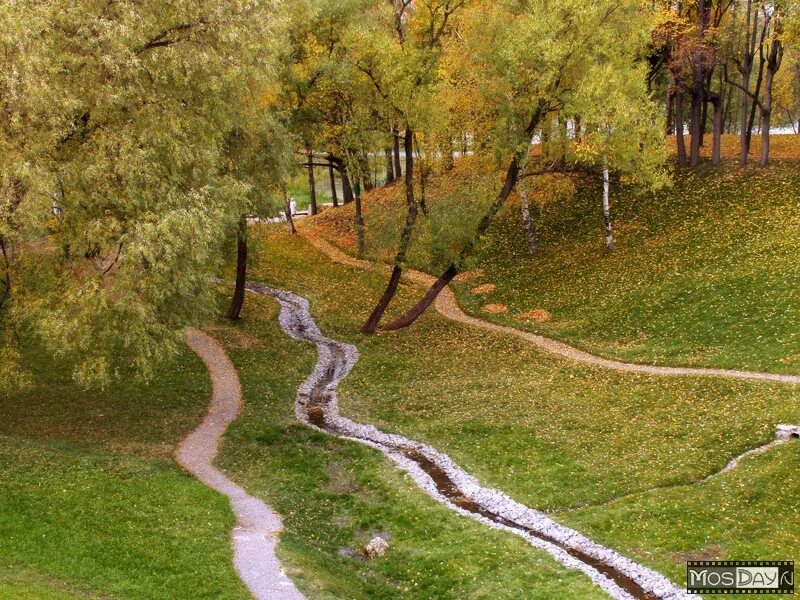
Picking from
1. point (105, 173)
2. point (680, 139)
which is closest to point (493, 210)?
point (105, 173)

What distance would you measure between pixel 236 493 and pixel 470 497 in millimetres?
7589

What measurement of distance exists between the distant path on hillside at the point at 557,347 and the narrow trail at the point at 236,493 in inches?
428

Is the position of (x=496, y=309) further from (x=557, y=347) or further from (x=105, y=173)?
(x=105, y=173)

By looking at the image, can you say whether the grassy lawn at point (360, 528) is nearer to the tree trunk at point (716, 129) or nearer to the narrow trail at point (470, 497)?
the narrow trail at point (470, 497)

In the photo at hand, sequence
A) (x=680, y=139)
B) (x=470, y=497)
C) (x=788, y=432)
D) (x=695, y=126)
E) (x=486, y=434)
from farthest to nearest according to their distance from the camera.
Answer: (x=680, y=139), (x=695, y=126), (x=486, y=434), (x=788, y=432), (x=470, y=497)

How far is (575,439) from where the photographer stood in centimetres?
2600

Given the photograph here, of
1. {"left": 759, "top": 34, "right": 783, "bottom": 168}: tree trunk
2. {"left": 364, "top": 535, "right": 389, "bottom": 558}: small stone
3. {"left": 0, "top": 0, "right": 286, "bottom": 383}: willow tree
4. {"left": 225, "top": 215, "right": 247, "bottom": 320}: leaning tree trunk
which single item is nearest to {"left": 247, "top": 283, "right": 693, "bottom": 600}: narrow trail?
{"left": 364, "top": 535, "right": 389, "bottom": 558}: small stone

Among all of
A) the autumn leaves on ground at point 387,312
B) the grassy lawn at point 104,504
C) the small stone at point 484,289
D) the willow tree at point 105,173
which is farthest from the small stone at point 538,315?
the willow tree at point 105,173

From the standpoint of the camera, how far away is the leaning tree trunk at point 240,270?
3550 cm

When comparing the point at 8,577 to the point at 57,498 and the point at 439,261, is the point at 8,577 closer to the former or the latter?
the point at 57,498

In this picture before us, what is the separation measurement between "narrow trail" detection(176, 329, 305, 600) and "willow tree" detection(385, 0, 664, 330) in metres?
12.1

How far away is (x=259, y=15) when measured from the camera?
2553cm

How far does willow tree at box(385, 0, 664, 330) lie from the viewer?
31.6m

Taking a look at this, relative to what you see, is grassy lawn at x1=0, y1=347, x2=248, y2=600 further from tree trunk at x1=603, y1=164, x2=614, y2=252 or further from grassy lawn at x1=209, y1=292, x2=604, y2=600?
tree trunk at x1=603, y1=164, x2=614, y2=252
